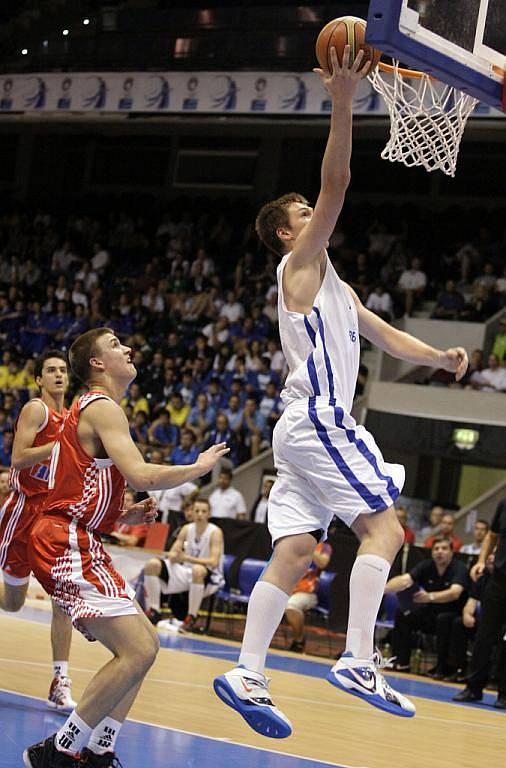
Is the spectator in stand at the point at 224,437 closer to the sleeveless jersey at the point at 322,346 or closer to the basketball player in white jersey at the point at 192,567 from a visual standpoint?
the basketball player in white jersey at the point at 192,567

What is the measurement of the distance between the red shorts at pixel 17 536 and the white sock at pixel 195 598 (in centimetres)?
579

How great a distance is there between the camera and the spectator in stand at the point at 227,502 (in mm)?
15297

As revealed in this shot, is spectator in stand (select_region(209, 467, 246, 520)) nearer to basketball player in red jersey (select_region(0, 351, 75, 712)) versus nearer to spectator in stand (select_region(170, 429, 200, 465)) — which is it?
spectator in stand (select_region(170, 429, 200, 465))

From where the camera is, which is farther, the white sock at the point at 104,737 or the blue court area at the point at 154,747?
the blue court area at the point at 154,747

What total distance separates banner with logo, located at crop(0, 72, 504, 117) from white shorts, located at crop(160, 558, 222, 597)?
7.98 metres

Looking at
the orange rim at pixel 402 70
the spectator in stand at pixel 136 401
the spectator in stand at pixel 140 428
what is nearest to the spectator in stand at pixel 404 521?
the spectator in stand at pixel 140 428

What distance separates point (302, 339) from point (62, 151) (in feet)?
84.3

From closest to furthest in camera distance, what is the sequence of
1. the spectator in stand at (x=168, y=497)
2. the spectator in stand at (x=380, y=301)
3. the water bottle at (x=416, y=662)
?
1. the water bottle at (x=416, y=662)
2. the spectator in stand at (x=168, y=497)
3. the spectator in stand at (x=380, y=301)

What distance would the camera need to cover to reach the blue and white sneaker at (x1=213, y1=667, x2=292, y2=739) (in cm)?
474

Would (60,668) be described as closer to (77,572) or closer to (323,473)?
(77,572)

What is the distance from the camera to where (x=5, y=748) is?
559 centimetres

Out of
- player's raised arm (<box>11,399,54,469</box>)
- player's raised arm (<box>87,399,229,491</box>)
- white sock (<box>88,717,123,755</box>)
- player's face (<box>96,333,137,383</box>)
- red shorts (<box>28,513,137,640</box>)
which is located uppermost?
player's face (<box>96,333,137,383</box>)

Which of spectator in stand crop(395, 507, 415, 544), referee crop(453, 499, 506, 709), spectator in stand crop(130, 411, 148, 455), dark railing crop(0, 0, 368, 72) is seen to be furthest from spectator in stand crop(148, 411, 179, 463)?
referee crop(453, 499, 506, 709)

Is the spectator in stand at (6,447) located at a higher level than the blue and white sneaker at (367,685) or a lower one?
lower
